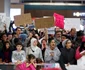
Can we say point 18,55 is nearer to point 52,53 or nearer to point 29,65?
point 52,53

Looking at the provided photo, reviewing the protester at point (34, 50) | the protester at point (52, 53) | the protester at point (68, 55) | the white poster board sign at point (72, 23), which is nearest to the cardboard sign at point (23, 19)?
the protester at point (34, 50)

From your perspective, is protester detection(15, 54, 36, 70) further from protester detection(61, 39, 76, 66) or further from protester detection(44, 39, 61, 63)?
protester detection(61, 39, 76, 66)

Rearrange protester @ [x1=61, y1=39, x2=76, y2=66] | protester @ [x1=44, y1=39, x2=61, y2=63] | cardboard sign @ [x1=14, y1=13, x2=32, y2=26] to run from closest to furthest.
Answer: protester @ [x1=61, y1=39, x2=76, y2=66], protester @ [x1=44, y1=39, x2=61, y2=63], cardboard sign @ [x1=14, y1=13, x2=32, y2=26]

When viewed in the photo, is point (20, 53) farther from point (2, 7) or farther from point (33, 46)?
point (2, 7)

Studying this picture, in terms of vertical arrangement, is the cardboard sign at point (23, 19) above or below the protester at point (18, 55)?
above

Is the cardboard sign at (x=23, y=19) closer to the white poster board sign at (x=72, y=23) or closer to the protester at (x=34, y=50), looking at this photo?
the protester at (x=34, y=50)

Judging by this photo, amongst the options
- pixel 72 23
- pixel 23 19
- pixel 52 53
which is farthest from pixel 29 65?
pixel 72 23

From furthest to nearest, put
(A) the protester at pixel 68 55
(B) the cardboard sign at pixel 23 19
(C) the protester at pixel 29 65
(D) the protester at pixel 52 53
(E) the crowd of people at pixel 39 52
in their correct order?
(B) the cardboard sign at pixel 23 19, (D) the protester at pixel 52 53, (A) the protester at pixel 68 55, (E) the crowd of people at pixel 39 52, (C) the protester at pixel 29 65

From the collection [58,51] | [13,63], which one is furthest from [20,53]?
[58,51]

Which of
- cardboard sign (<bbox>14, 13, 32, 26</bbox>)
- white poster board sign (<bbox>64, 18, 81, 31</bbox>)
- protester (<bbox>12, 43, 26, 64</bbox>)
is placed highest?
cardboard sign (<bbox>14, 13, 32, 26</bbox>)

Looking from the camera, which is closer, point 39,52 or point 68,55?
point 68,55

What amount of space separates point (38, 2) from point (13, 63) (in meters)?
18.3

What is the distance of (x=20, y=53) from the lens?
7.96 metres

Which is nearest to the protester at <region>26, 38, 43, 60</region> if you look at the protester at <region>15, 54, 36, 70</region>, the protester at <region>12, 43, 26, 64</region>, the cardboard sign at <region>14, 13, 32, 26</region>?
the protester at <region>12, 43, 26, 64</region>
